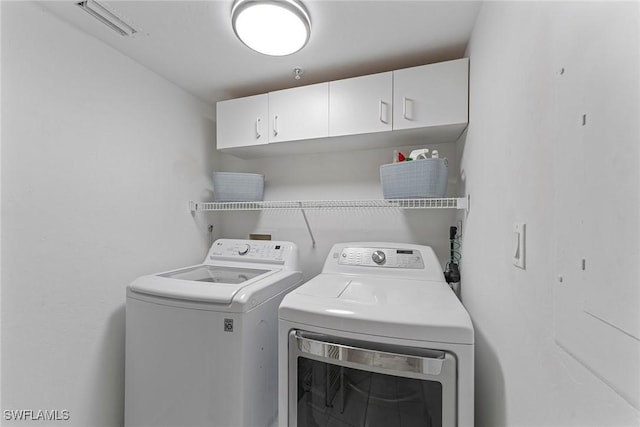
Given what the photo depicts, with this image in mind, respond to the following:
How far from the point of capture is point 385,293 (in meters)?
1.24

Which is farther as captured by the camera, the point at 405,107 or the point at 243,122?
the point at 243,122

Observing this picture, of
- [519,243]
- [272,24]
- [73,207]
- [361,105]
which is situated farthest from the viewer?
[361,105]

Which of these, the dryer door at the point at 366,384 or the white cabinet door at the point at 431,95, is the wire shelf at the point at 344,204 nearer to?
the white cabinet door at the point at 431,95

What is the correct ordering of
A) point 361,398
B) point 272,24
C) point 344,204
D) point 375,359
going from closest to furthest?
point 375,359, point 361,398, point 272,24, point 344,204

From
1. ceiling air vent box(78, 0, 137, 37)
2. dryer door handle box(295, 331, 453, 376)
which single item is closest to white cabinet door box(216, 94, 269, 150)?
ceiling air vent box(78, 0, 137, 37)

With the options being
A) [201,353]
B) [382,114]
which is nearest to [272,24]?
[382,114]

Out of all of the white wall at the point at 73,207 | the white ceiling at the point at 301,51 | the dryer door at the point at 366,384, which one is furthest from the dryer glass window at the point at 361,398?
the white ceiling at the point at 301,51

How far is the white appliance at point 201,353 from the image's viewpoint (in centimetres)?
122

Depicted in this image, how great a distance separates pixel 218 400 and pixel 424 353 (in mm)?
991

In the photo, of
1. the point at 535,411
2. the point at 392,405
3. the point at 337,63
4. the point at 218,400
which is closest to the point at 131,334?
the point at 218,400

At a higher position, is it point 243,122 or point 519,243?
point 243,122

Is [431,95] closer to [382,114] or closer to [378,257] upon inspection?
[382,114]

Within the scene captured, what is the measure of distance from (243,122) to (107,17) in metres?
0.84

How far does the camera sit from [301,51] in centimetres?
152
